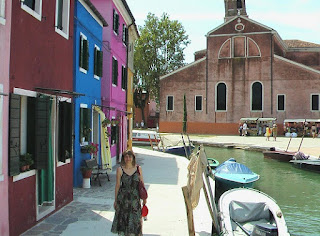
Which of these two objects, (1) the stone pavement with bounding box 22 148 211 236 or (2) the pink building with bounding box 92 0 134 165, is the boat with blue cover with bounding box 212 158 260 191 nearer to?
(1) the stone pavement with bounding box 22 148 211 236

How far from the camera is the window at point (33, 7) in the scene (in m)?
6.26

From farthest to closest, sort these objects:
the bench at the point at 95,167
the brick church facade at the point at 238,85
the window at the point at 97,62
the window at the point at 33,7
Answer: the brick church facade at the point at 238,85 → the window at the point at 97,62 → the bench at the point at 95,167 → the window at the point at 33,7

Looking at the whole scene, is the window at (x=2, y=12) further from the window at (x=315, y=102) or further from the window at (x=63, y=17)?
the window at (x=315, y=102)

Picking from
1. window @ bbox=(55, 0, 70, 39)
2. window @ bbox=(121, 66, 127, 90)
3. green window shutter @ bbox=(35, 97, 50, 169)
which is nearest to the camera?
green window shutter @ bbox=(35, 97, 50, 169)

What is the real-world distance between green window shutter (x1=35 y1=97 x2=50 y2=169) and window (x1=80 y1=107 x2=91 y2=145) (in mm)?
4136

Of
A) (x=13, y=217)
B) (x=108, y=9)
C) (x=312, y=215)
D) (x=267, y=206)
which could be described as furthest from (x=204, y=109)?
(x=13, y=217)

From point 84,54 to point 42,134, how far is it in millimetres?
5016

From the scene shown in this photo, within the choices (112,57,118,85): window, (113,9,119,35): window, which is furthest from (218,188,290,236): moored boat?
(113,9,119,35): window

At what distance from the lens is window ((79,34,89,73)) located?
35.4 feet

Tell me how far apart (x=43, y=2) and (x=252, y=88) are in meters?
35.0

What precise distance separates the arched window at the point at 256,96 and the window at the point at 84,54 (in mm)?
30885

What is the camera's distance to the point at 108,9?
48.4 feet

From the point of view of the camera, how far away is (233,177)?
41.6 ft

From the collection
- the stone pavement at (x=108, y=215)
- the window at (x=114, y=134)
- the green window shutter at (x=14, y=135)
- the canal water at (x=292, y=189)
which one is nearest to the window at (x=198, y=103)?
the canal water at (x=292, y=189)
